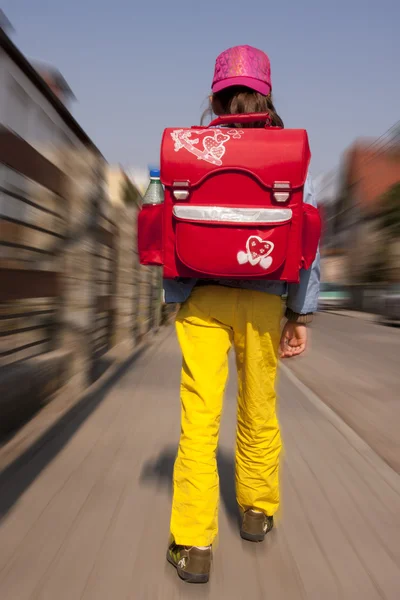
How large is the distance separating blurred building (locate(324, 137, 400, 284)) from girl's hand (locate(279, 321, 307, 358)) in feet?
84.2

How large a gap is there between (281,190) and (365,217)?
40706 mm

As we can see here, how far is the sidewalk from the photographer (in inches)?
91.4

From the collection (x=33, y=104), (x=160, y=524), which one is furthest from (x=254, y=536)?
(x=33, y=104)

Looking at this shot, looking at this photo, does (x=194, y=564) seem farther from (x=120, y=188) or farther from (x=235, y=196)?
(x=120, y=188)

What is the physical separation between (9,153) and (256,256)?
1.89 m

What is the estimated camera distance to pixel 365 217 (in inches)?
1634

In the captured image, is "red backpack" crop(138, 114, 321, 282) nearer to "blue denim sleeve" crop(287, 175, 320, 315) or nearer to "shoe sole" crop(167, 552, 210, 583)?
"blue denim sleeve" crop(287, 175, 320, 315)

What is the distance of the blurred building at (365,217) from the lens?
106ft

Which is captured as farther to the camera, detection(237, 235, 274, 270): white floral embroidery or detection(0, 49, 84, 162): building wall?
detection(0, 49, 84, 162): building wall

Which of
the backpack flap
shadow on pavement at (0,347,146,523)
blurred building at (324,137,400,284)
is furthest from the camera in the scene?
blurred building at (324,137,400,284)

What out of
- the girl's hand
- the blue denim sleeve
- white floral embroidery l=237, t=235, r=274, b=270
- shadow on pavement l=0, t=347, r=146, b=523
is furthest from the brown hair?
shadow on pavement l=0, t=347, r=146, b=523

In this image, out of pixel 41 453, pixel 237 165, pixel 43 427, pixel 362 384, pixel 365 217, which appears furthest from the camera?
pixel 365 217

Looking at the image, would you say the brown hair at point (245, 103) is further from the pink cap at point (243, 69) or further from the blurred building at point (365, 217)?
the blurred building at point (365, 217)

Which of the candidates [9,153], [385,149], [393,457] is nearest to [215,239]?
[9,153]
